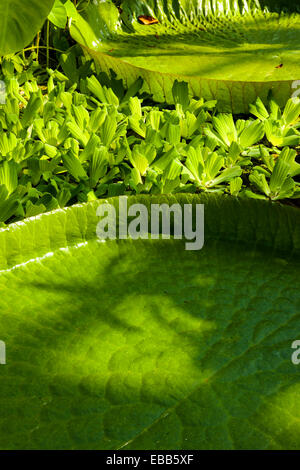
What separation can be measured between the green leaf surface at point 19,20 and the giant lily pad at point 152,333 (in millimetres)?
621

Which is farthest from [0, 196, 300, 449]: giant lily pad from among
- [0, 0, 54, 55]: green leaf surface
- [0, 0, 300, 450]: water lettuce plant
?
[0, 0, 54, 55]: green leaf surface

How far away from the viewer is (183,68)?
6.21 feet

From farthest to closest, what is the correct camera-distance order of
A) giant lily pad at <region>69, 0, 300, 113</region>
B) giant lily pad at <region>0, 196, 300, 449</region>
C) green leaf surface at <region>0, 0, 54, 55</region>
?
giant lily pad at <region>69, 0, 300, 113</region>
green leaf surface at <region>0, 0, 54, 55</region>
giant lily pad at <region>0, 196, 300, 449</region>

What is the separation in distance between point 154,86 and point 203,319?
3.37 feet

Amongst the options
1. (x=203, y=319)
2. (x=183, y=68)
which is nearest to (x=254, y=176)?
(x=203, y=319)

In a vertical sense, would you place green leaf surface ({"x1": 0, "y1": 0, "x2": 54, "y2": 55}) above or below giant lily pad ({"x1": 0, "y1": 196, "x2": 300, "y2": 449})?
above

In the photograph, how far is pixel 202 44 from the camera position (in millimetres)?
2123

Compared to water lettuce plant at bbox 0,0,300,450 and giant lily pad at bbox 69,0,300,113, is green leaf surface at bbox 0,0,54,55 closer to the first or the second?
water lettuce plant at bbox 0,0,300,450

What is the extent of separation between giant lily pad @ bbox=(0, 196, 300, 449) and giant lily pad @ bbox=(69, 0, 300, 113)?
0.71 m

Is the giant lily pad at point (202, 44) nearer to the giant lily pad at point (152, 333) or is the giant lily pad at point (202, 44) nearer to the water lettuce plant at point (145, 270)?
the water lettuce plant at point (145, 270)

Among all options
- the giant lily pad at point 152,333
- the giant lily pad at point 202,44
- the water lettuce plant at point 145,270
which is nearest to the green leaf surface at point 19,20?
the water lettuce plant at point 145,270

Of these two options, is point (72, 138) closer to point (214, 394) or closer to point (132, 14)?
point (214, 394)

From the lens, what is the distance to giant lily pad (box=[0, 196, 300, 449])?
705 millimetres

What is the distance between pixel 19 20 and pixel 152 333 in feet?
3.07
